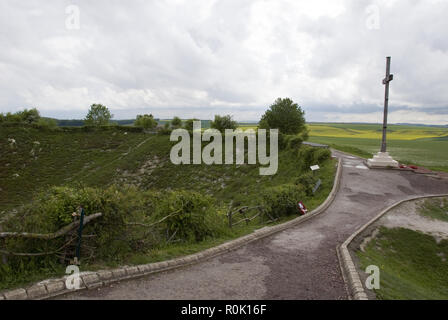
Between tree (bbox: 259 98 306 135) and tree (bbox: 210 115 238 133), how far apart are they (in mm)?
12349

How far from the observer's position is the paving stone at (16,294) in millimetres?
4578

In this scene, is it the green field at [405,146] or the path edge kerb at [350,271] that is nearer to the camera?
the path edge kerb at [350,271]

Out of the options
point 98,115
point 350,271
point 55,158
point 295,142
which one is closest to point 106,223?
point 350,271

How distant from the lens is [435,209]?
13.2 m

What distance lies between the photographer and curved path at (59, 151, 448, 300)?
534 centimetres

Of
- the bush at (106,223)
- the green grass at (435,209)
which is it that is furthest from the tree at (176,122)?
the bush at (106,223)

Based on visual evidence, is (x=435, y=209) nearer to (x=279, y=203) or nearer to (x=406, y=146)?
(x=279, y=203)

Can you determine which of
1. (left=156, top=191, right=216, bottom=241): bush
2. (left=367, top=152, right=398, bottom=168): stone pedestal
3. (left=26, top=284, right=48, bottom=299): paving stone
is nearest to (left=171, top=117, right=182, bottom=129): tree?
(left=367, top=152, right=398, bottom=168): stone pedestal

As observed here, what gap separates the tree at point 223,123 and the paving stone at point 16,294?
59.3 metres

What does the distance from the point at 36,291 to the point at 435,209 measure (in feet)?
53.8

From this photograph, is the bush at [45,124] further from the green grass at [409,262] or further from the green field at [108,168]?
the green grass at [409,262]

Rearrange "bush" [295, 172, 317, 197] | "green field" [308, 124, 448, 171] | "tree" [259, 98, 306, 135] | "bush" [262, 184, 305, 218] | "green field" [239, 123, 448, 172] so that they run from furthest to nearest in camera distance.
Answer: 1. "tree" [259, 98, 306, 135]
2. "green field" [308, 124, 448, 171]
3. "green field" [239, 123, 448, 172]
4. "bush" [295, 172, 317, 197]
5. "bush" [262, 184, 305, 218]

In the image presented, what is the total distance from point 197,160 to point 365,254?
1082 inches

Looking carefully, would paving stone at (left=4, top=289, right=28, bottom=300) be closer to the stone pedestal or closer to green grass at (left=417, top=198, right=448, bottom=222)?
green grass at (left=417, top=198, right=448, bottom=222)
